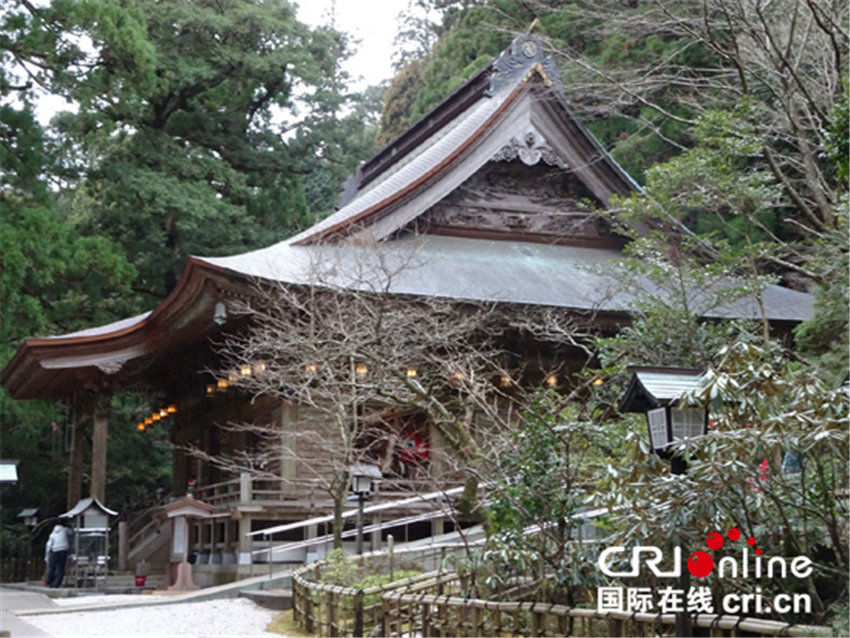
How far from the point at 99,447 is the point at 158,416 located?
5.32m

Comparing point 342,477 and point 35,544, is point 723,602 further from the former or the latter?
point 35,544

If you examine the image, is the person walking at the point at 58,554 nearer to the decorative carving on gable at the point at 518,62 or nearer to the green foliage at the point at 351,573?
the green foliage at the point at 351,573

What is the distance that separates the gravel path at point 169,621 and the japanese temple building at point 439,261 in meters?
3.14

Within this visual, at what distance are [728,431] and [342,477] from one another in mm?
6983

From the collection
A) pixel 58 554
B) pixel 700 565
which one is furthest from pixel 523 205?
pixel 700 565

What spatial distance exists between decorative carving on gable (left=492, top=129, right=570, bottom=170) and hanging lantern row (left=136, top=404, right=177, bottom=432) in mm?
8857

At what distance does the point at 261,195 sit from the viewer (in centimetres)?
2967

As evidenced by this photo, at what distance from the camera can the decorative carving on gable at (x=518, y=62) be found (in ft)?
69.9

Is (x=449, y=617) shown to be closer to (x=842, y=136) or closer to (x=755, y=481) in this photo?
(x=755, y=481)

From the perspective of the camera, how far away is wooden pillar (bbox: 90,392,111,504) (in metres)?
19.0

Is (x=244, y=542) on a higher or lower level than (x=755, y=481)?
lower

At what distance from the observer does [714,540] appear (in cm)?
720

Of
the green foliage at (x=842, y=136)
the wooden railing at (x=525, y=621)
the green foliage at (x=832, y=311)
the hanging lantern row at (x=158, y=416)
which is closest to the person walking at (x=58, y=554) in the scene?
the hanging lantern row at (x=158, y=416)

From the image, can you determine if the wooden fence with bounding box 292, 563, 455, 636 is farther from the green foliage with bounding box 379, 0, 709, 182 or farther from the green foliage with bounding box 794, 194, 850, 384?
A: the green foliage with bounding box 379, 0, 709, 182
